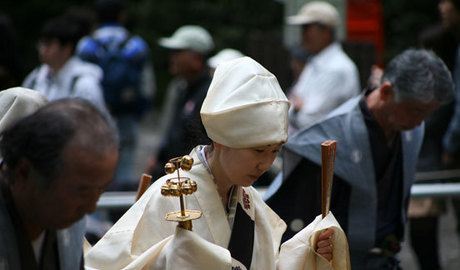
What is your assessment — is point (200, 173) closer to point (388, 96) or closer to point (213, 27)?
point (388, 96)

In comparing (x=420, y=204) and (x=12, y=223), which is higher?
(x=12, y=223)

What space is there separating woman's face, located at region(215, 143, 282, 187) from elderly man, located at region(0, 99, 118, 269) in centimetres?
93

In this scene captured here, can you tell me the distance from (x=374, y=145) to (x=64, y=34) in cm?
325

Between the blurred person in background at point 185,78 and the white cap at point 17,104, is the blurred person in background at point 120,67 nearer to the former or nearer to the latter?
the blurred person in background at point 185,78

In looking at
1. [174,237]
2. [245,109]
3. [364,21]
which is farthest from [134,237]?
[364,21]

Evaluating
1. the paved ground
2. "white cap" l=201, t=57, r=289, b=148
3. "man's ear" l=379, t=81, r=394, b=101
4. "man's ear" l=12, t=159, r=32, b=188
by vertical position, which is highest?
"man's ear" l=12, t=159, r=32, b=188

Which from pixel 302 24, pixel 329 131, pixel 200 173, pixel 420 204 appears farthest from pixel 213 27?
pixel 200 173

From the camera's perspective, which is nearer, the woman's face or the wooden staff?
the woman's face

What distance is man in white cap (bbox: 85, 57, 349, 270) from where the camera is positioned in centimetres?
395

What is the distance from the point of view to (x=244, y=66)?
4.06 metres

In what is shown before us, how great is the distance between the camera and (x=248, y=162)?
13.0 feet

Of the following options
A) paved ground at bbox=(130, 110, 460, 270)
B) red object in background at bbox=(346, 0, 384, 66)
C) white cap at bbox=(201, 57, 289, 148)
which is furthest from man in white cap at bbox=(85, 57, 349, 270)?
red object in background at bbox=(346, 0, 384, 66)

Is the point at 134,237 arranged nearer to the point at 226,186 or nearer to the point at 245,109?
the point at 226,186

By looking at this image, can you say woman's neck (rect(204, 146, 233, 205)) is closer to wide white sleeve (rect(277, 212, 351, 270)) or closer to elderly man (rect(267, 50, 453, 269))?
wide white sleeve (rect(277, 212, 351, 270))
